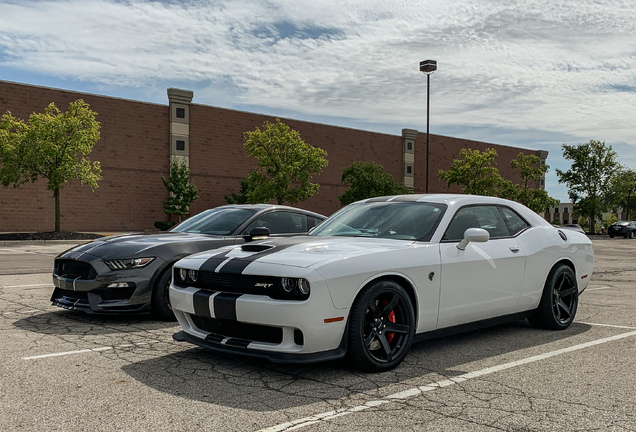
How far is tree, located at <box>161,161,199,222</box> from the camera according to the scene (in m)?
37.1

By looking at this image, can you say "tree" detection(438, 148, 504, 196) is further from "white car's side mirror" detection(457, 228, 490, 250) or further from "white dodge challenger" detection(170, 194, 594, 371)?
"white car's side mirror" detection(457, 228, 490, 250)

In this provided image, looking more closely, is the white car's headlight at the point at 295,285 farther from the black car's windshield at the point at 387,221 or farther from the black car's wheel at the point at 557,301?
the black car's wheel at the point at 557,301

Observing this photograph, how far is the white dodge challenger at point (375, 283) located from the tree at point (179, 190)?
31895 millimetres

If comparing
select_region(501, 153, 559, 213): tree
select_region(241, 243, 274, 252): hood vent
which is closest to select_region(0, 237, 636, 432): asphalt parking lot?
select_region(241, 243, 274, 252): hood vent

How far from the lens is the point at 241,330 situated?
4727mm

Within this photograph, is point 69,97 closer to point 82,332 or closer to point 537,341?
point 82,332

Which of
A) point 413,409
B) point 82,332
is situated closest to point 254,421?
point 413,409

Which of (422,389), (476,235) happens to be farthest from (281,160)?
(422,389)

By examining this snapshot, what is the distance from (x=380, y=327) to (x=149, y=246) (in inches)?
132

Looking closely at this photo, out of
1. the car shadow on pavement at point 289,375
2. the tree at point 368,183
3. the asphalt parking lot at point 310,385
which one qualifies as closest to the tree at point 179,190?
the tree at point 368,183

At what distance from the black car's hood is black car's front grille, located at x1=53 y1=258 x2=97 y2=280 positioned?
0.27 ft

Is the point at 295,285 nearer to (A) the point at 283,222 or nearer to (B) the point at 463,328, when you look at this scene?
(B) the point at 463,328

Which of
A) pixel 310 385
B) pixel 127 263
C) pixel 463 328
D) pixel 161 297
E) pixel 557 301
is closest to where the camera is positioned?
pixel 310 385

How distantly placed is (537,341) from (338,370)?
2363 mm
